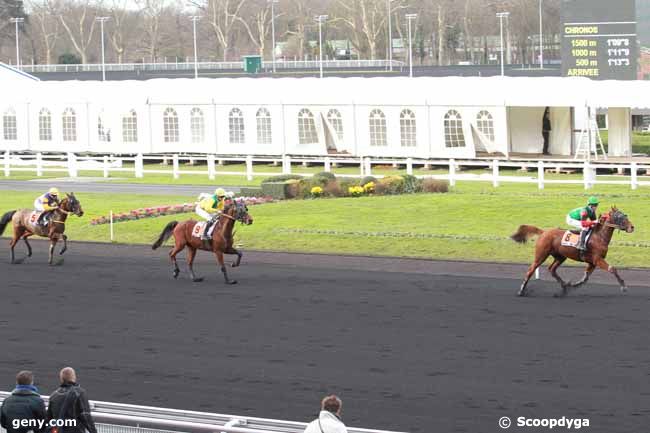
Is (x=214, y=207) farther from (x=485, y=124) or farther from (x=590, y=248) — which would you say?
(x=485, y=124)

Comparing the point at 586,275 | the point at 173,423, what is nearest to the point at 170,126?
the point at 586,275

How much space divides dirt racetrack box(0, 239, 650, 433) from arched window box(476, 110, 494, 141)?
73.4 feet

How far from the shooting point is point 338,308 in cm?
1980

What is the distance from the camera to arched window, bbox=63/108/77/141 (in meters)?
53.3

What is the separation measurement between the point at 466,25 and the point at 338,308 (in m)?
102

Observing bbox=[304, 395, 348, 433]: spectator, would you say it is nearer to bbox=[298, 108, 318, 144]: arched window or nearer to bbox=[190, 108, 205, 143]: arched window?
bbox=[298, 108, 318, 144]: arched window

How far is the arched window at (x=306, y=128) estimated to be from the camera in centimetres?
4944

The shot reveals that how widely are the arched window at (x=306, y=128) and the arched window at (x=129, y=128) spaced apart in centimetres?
736

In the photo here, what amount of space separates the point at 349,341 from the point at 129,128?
121 ft

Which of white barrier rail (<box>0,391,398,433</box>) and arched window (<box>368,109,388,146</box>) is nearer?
white barrier rail (<box>0,391,398,433</box>)

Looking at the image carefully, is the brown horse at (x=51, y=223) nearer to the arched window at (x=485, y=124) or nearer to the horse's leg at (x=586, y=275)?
the horse's leg at (x=586, y=275)

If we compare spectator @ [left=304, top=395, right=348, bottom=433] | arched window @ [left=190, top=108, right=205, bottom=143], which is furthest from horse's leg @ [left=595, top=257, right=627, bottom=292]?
arched window @ [left=190, top=108, right=205, bottom=143]

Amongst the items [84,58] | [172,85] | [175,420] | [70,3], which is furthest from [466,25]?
[175,420]

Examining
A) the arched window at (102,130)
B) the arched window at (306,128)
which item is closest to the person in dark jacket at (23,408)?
the arched window at (306,128)
